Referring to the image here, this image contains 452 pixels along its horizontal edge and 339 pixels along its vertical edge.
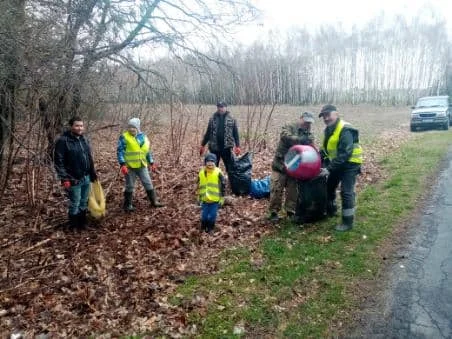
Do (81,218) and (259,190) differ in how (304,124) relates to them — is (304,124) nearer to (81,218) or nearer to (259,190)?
(259,190)

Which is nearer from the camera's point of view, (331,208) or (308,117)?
(308,117)

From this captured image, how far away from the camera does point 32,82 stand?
19.4 ft

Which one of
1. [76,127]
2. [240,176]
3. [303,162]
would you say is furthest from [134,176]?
[303,162]

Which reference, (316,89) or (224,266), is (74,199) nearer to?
(224,266)

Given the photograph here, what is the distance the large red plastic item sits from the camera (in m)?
5.66

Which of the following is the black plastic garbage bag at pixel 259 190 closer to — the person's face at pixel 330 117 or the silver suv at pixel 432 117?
the person's face at pixel 330 117

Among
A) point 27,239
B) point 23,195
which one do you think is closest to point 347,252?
point 27,239

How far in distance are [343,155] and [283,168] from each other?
111 centimetres

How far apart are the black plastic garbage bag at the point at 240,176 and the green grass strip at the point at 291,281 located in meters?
2.06

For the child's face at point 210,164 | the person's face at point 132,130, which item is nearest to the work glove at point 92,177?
the person's face at point 132,130

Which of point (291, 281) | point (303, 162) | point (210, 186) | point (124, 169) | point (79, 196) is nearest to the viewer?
point (291, 281)

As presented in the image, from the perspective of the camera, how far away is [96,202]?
21.7ft

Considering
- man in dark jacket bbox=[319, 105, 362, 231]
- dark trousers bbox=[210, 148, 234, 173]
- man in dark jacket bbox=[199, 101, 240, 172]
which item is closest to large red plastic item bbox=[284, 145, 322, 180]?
man in dark jacket bbox=[319, 105, 362, 231]

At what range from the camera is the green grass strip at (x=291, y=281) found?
3766mm
